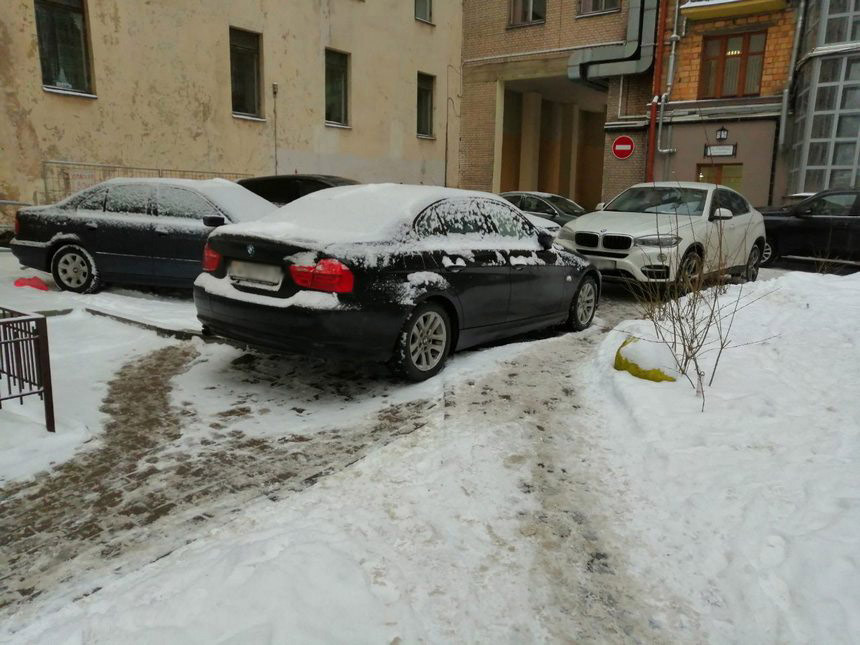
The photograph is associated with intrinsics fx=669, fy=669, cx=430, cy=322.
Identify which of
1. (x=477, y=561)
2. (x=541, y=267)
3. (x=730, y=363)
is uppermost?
(x=541, y=267)

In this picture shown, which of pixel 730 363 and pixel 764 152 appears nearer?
pixel 730 363

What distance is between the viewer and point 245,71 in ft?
53.6

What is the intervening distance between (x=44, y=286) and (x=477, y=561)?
26.3 feet

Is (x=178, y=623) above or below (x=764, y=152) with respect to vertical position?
below

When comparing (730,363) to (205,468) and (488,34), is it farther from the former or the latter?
(488,34)

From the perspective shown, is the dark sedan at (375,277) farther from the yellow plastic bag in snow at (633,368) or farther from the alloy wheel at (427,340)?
the yellow plastic bag in snow at (633,368)

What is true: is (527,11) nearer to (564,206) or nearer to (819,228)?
(564,206)

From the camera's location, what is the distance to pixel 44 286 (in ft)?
28.8

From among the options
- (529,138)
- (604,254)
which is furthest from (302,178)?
(529,138)

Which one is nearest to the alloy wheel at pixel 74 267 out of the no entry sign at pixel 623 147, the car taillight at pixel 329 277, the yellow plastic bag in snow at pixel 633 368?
the car taillight at pixel 329 277

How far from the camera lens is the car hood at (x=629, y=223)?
895cm

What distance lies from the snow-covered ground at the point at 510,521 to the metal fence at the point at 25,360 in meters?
0.45

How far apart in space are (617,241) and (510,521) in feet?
20.9

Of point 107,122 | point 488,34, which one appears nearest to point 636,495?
point 107,122
